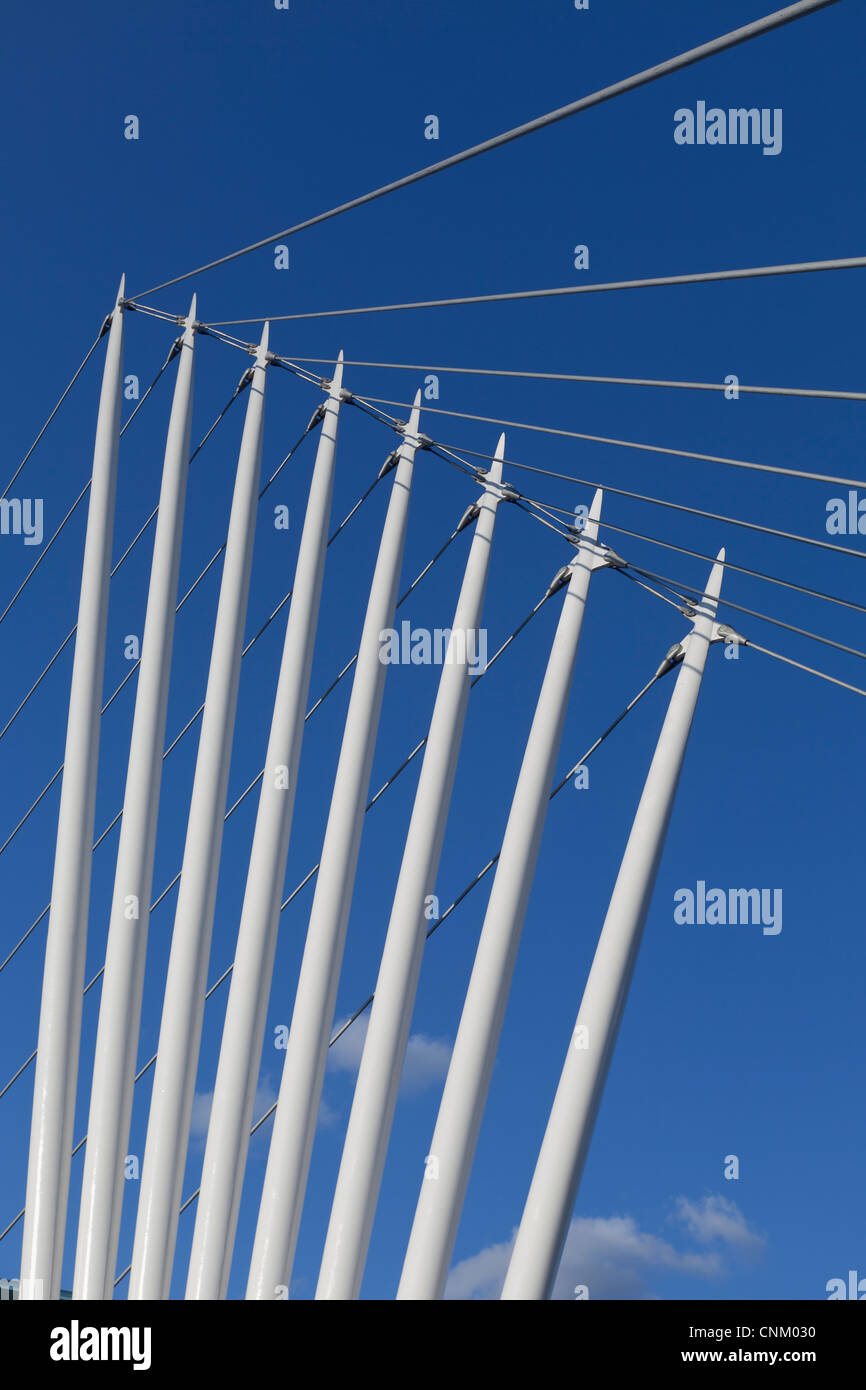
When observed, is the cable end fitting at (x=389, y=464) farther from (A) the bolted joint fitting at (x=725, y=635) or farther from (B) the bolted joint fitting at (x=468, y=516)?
(A) the bolted joint fitting at (x=725, y=635)

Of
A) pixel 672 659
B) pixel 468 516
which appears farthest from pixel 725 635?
pixel 468 516

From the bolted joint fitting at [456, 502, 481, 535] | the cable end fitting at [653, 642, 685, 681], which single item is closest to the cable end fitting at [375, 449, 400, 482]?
the bolted joint fitting at [456, 502, 481, 535]

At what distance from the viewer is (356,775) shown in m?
22.5

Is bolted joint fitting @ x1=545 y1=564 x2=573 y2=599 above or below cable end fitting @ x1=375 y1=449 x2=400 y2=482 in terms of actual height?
below

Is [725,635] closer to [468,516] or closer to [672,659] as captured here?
[672,659]

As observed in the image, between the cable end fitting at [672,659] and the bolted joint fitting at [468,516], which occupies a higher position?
the bolted joint fitting at [468,516]

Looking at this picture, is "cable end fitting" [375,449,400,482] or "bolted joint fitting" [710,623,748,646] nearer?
"bolted joint fitting" [710,623,748,646]

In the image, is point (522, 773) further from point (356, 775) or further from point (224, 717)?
point (224, 717)

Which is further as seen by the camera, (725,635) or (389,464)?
(389,464)

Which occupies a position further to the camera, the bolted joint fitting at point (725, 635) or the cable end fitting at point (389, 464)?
the cable end fitting at point (389, 464)

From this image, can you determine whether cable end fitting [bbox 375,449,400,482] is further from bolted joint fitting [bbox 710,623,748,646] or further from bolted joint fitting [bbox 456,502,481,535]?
bolted joint fitting [bbox 710,623,748,646]

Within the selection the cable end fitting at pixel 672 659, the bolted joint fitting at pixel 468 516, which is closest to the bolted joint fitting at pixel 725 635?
the cable end fitting at pixel 672 659
